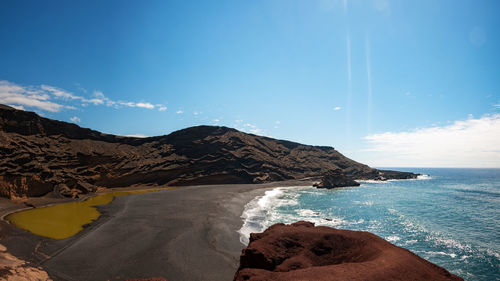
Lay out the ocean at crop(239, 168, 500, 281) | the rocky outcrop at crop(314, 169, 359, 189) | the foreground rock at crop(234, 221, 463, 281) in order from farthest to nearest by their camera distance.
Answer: the rocky outcrop at crop(314, 169, 359, 189) < the ocean at crop(239, 168, 500, 281) < the foreground rock at crop(234, 221, 463, 281)

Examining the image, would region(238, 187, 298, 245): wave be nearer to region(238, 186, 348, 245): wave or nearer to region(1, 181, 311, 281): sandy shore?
region(238, 186, 348, 245): wave

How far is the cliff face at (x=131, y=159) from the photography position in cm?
4034

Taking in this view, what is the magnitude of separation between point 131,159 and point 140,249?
175 feet

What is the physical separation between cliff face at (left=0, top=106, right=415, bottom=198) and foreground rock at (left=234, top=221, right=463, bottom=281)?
1773 inches

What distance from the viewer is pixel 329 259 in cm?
814

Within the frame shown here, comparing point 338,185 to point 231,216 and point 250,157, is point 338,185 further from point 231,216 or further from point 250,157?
point 231,216

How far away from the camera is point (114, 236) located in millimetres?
18984

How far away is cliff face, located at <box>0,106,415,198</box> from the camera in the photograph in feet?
132

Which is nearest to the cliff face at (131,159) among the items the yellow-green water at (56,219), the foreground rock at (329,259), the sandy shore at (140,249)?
the yellow-green water at (56,219)

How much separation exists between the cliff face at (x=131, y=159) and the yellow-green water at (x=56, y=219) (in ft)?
36.7

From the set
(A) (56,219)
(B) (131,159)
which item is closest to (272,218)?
(A) (56,219)

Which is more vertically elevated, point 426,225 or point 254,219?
point 426,225

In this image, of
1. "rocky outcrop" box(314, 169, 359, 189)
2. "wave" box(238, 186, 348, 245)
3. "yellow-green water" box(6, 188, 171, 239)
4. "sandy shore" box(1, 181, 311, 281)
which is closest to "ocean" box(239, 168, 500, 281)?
"wave" box(238, 186, 348, 245)

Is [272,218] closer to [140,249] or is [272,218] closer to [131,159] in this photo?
[140,249]
